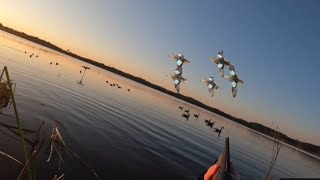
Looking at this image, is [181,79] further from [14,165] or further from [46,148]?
[46,148]

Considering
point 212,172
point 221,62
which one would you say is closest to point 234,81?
point 221,62

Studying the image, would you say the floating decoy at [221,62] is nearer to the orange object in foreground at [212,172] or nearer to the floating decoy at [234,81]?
the floating decoy at [234,81]

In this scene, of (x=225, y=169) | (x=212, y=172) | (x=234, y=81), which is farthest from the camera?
(x=234, y=81)

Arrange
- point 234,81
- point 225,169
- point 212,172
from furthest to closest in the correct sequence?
1. point 234,81
2. point 212,172
3. point 225,169

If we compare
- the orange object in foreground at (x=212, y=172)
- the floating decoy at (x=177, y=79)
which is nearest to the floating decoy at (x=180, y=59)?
the floating decoy at (x=177, y=79)

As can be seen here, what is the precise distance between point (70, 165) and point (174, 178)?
660 centimetres

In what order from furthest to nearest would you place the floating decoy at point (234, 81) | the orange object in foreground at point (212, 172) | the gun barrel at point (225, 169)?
the floating decoy at point (234, 81) < the orange object in foreground at point (212, 172) < the gun barrel at point (225, 169)

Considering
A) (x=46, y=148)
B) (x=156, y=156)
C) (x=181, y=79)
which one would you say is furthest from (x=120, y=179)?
(x=181, y=79)

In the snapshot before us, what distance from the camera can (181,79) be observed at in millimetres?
6742

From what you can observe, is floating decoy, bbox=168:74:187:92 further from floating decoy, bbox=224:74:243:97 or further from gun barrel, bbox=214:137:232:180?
gun barrel, bbox=214:137:232:180

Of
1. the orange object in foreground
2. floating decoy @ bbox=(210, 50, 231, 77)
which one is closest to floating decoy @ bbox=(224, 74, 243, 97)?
floating decoy @ bbox=(210, 50, 231, 77)

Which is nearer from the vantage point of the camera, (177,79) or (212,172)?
(212,172)

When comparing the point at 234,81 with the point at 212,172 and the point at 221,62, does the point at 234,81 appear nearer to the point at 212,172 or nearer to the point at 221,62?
the point at 221,62

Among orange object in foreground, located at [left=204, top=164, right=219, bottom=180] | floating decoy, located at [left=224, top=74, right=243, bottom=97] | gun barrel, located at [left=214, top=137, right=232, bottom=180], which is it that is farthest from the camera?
floating decoy, located at [left=224, top=74, right=243, bottom=97]
